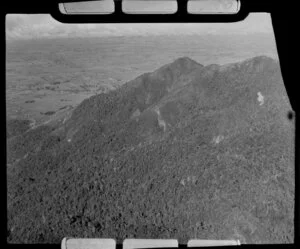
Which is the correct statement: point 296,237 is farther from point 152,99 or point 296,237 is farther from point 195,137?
point 152,99

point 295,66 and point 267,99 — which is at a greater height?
point 295,66

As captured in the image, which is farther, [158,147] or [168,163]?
[158,147]

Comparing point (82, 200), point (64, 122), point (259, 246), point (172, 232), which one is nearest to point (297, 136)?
point (259, 246)
